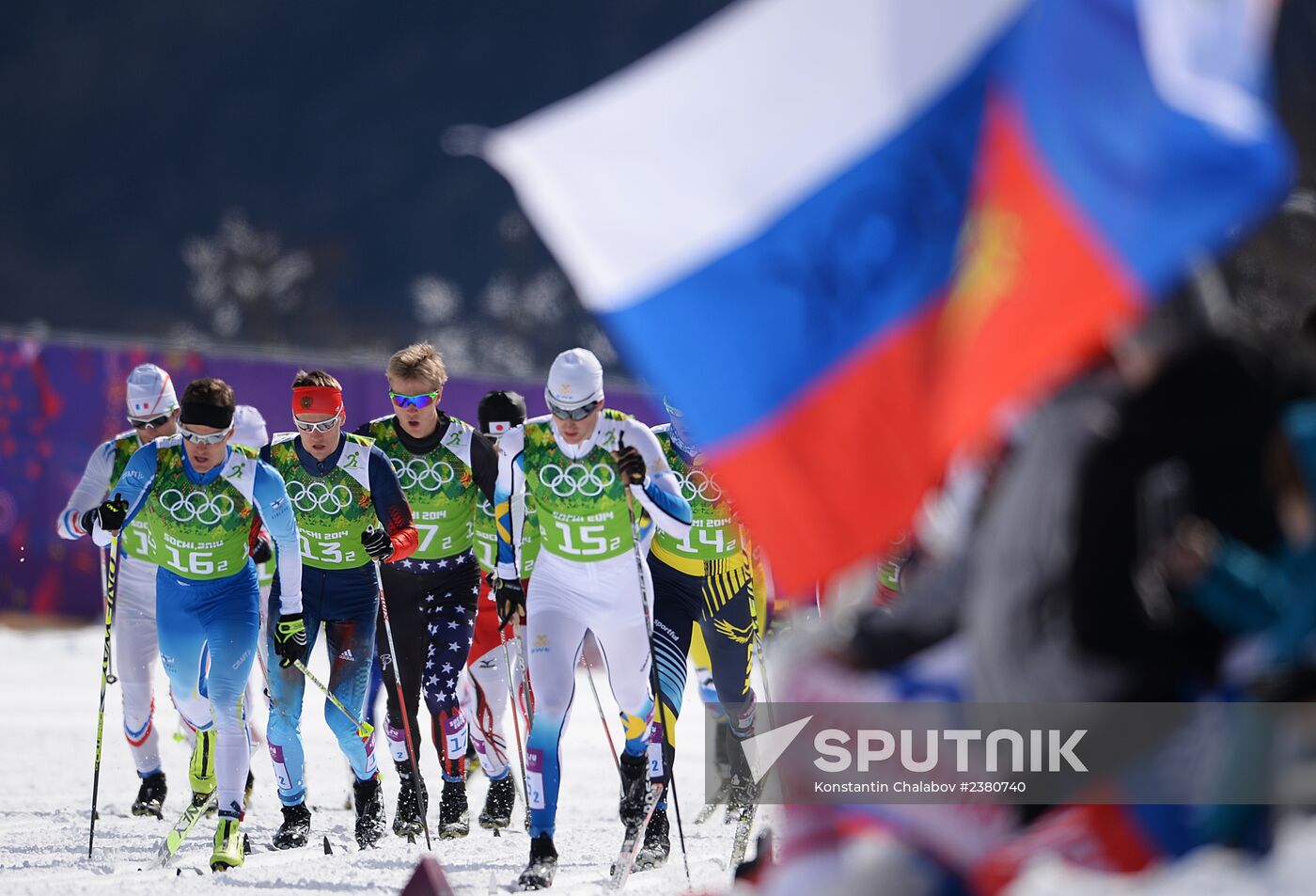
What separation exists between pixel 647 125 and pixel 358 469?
6015 millimetres

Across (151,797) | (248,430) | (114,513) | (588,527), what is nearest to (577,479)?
(588,527)

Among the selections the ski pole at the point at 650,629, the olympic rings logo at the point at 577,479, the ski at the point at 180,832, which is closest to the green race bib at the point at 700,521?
the ski pole at the point at 650,629

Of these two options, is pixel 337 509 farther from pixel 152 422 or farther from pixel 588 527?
pixel 588 527

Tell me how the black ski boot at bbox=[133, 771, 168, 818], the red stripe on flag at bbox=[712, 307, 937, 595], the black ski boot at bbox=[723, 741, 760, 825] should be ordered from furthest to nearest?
the black ski boot at bbox=[723, 741, 760, 825], the black ski boot at bbox=[133, 771, 168, 818], the red stripe on flag at bbox=[712, 307, 937, 595]

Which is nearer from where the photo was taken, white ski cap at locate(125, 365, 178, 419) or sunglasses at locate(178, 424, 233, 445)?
sunglasses at locate(178, 424, 233, 445)

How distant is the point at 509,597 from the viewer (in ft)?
26.3

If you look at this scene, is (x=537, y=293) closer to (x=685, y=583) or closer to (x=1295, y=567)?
(x=685, y=583)

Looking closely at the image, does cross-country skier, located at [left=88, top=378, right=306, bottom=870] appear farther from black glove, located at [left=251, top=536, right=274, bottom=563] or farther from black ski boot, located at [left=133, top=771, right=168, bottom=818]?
black glove, located at [left=251, top=536, right=274, bottom=563]

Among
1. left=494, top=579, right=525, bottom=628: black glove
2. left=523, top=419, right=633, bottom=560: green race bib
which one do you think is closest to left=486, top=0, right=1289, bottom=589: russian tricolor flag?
left=523, top=419, right=633, bottom=560: green race bib

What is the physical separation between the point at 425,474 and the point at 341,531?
0.69 metres

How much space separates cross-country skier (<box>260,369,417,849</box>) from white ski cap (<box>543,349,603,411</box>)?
1.44 metres

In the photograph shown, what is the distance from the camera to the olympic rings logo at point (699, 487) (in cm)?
909

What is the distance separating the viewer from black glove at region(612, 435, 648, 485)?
7.80 m

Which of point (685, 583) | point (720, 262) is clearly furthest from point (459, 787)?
point (720, 262)
